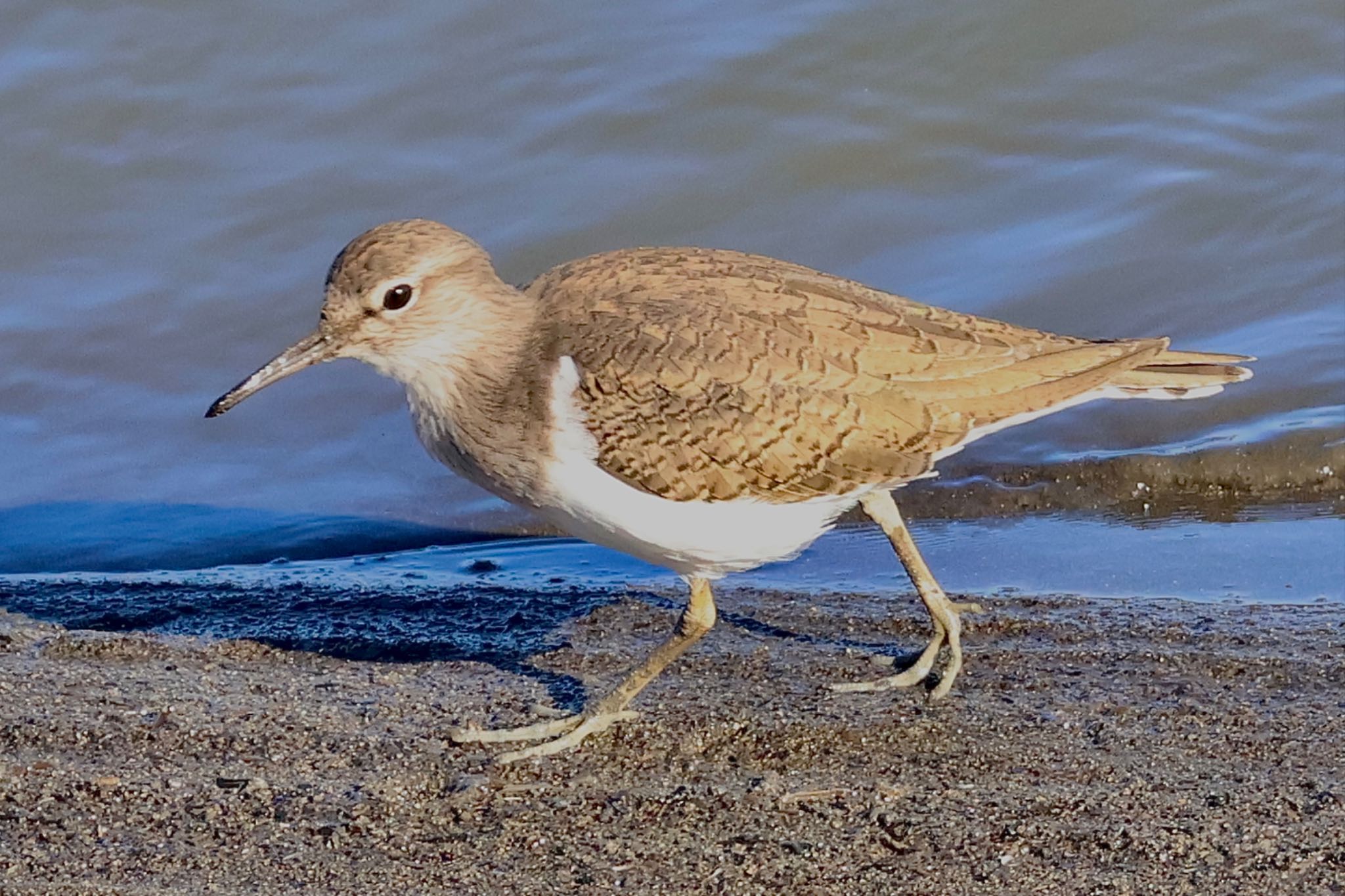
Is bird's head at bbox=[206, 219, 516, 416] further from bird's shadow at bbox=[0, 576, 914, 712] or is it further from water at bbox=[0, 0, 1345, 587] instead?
water at bbox=[0, 0, 1345, 587]

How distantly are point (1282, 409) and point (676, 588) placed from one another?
313 cm

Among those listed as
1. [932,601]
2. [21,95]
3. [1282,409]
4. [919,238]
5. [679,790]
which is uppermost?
[21,95]

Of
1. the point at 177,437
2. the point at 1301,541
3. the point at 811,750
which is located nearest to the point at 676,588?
the point at 811,750

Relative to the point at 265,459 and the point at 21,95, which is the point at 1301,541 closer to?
the point at 265,459

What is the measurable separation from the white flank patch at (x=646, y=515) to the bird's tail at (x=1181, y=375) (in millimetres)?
1095

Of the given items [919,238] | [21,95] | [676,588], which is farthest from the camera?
[21,95]

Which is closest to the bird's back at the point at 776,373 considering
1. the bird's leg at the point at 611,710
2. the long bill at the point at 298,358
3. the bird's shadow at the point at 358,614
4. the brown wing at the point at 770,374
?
the brown wing at the point at 770,374

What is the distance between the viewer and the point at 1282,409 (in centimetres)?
786

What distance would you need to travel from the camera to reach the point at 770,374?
201 inches

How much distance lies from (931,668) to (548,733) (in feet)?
4.25

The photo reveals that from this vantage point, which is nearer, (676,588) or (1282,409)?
(676,588)

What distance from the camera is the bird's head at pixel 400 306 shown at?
5125mm

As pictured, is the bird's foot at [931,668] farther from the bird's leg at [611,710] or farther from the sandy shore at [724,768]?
the bird's leg at [611,710]

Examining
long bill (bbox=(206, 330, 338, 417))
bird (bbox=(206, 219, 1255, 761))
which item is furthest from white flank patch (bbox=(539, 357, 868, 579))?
long bill (bbox=(206, 330, 338, 417))
